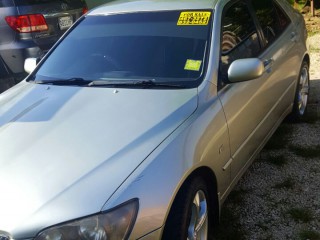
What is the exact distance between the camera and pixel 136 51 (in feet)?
10.2

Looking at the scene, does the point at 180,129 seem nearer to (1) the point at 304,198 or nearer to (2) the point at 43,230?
(2) the point at 43,230

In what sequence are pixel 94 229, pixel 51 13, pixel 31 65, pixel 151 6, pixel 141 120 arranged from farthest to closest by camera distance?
pixel 51 13
pixel 31 65
pixel 151 6
pixel 141 120
pixel 94 229

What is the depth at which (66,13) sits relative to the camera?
5.70 meters

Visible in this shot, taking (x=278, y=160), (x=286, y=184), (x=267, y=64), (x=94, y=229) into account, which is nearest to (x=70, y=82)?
(x=94, y=229)

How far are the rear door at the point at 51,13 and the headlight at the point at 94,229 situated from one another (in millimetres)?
3863

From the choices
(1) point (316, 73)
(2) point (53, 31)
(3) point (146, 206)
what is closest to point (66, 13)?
(2) point (53, 31)

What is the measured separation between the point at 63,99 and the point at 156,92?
2.03 ft

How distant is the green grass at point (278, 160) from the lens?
12.6 feet

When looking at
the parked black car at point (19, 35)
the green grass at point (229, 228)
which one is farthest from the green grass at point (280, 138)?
the parked black car at point (19, 35)

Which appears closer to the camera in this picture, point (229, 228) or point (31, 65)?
point (229, 228)

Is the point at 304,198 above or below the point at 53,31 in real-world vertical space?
below

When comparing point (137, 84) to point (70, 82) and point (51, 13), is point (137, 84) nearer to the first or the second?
point (70, 82)

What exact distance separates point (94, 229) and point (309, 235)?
1615 mm

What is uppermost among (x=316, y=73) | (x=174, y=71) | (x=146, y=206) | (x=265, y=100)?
(x=174, y=71)
